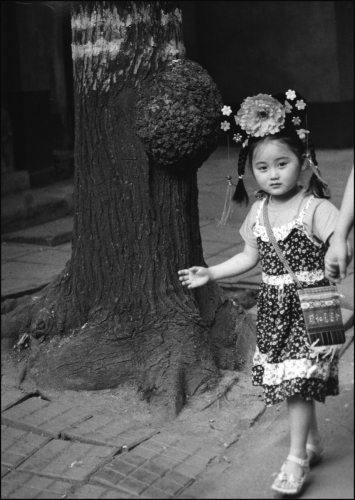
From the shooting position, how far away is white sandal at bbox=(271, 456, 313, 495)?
320 centimetres

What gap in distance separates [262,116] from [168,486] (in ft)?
5.09

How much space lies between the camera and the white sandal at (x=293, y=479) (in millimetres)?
3199

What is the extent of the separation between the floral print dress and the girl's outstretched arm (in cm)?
9

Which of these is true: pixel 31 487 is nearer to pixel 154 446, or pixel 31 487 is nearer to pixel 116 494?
pixel 116 494

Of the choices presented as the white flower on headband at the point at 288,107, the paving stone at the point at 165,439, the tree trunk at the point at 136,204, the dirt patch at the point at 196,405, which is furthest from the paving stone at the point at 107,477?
the white flower on headband at the point at 288,107

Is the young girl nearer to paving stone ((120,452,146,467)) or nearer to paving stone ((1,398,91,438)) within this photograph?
paving stone ((120,452,146,467))

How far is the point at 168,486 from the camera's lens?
338 centimetres

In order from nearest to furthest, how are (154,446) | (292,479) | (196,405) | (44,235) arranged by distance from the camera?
(292,479) → (154,446) → (196,405) → (44,235)

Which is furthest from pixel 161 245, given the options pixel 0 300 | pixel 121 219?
pixel 0 300

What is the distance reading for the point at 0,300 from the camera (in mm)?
5676

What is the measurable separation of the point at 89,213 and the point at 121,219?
202mm

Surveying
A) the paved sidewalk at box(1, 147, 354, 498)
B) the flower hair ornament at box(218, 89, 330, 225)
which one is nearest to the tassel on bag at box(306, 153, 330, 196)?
the flower hair ornament at box(218, 89, 330, 225)

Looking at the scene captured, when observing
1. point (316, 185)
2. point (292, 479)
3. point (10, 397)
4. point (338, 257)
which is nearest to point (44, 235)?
point (10, 397)

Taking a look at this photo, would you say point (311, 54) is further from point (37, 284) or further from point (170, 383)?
point (170, 383)
